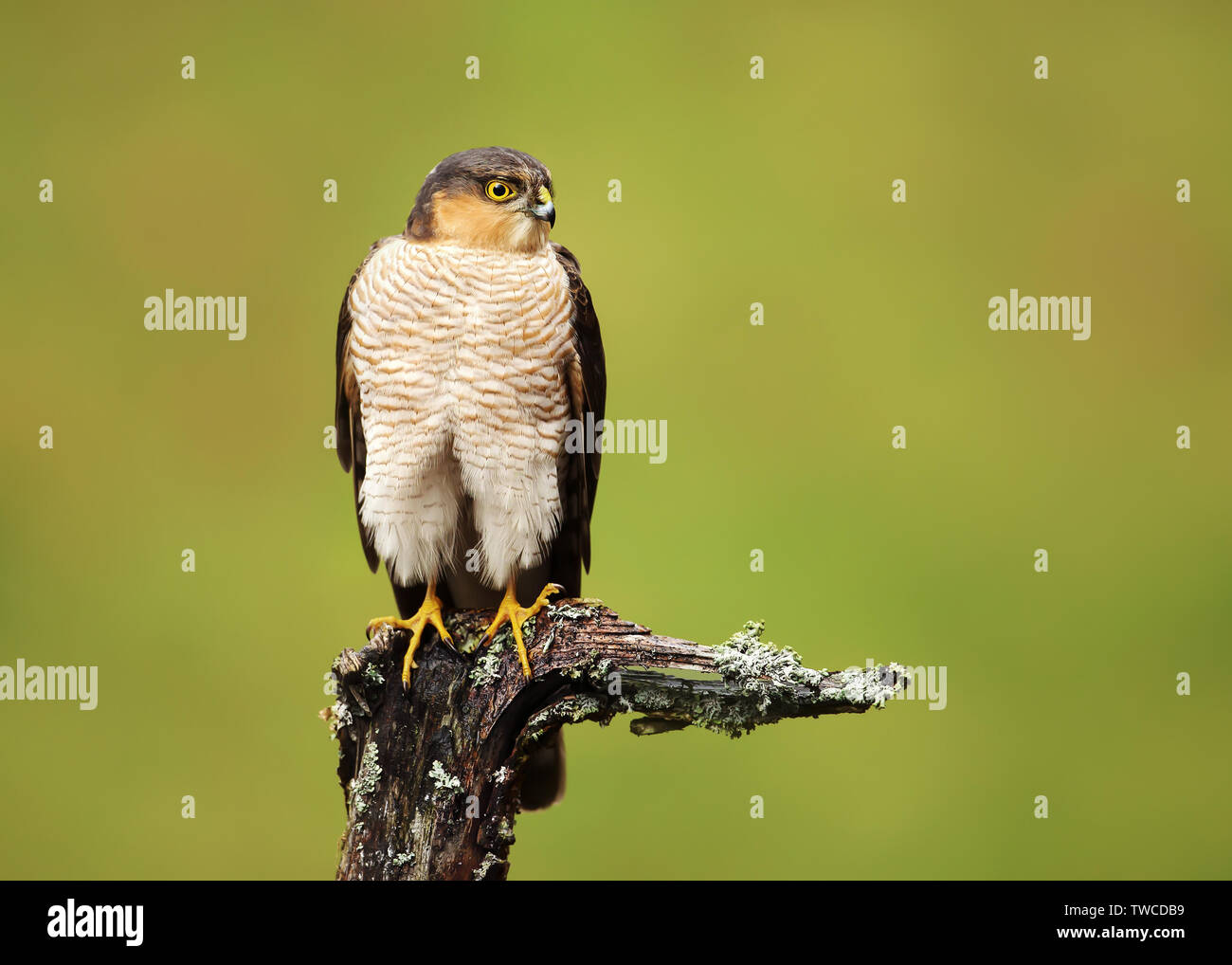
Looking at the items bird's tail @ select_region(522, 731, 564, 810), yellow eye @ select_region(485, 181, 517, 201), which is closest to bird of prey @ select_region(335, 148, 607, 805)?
yellow eye @ select_region(485, 181, 517, 201)

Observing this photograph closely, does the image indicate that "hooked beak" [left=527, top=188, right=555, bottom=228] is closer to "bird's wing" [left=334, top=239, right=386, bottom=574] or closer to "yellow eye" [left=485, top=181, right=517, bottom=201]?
"yellow eye" [left=485, top=181, right=517, bottom=201]

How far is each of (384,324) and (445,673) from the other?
0.82 meters

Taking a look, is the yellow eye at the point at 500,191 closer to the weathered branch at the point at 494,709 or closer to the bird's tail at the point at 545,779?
the weathered branch at the point at 494,709

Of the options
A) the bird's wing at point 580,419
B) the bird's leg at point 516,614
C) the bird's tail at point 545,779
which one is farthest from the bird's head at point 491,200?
the bird's tail at point 545,779

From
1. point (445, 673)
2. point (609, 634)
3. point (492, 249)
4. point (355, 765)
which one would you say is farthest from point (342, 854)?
point (492, 249)

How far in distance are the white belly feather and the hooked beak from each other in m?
0.11

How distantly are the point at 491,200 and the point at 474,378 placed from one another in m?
0.42

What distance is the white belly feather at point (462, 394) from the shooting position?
2738mm

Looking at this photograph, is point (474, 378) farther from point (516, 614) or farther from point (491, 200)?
point (516, 614)

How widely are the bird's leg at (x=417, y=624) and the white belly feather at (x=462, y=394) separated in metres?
0.15

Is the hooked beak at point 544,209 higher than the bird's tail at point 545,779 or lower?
higher

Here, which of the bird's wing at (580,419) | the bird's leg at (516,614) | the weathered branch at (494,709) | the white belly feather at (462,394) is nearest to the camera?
the weathered branch at (494,709)

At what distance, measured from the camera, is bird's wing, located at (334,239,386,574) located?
298 centimetres

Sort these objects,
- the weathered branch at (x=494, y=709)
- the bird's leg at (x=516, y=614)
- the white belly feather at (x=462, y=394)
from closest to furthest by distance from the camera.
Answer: the weathered branch at (x=494, y=709) → the bird's leg at (x=516, y=614) → the white belly feather at (x=462, y=394)
